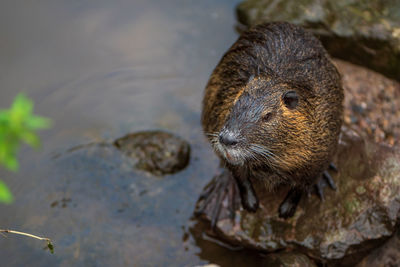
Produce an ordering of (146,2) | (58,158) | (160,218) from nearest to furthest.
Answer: (160,218)
(58,158)
(146,2)

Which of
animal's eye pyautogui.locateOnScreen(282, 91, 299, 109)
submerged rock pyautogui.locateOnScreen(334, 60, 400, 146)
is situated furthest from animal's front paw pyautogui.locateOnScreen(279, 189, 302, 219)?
submerged rock pyautogui.locateOnScreen(334, 60, 400, 146)

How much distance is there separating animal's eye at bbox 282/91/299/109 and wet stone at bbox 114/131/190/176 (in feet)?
5.39

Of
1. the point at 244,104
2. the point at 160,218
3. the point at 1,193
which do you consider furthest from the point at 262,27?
the point at 1,193

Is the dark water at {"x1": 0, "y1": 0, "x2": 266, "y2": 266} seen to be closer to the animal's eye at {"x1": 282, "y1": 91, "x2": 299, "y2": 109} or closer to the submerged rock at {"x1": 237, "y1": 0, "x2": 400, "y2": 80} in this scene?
the submerged rock at {"x1": 237, "y1": 0, "x2": 400, "y2": 80}

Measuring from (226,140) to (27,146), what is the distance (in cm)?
264

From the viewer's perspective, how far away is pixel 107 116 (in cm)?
534

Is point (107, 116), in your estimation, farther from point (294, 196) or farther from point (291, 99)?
point (291, 99)

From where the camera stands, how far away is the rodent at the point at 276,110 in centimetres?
335

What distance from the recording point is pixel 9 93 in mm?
5395

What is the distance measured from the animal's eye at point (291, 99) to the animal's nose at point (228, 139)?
508 millimetres

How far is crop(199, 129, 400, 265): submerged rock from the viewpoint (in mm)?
4133

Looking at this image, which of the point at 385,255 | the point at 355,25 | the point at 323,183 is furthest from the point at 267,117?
the point at 355,25

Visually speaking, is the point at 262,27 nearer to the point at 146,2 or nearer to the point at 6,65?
the point at 146,2

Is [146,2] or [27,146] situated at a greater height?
[146,2]
